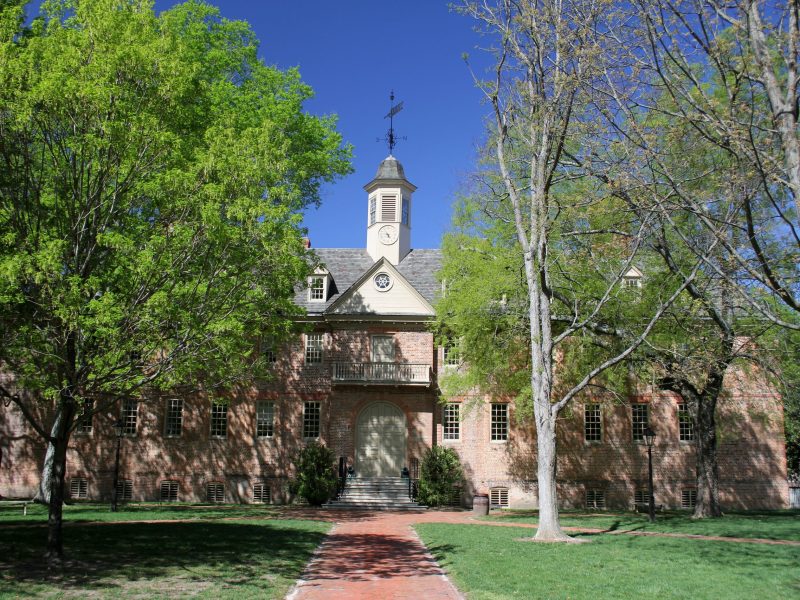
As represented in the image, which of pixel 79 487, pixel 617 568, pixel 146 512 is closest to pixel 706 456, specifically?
pixel 617 568

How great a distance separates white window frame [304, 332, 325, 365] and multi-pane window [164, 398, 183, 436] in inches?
221

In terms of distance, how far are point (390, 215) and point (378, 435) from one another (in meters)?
10.4

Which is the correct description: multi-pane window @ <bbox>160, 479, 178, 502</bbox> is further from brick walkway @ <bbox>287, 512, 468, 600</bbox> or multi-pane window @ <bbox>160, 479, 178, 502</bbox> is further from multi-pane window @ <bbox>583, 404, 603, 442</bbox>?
multi-pane window @ <bbox>583, 404, 603, 442</bbox>

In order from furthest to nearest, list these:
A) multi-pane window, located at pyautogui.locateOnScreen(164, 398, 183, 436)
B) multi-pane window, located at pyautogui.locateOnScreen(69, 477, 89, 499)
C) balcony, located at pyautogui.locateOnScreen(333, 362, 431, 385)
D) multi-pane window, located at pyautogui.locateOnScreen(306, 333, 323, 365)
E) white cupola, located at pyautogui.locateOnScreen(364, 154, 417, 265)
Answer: white cupola, located at pyautogui.locateOnScreen(364, 154, 417, 265)
multi-pane window, located at pyautogui.locateOnScreen(306, 333, 323, 365)
multi-pane window, located at pyautogui.locateOnScreen(164, 398, 183, 436)
multi-pane window, located at pyautogui.locateOnScreen(69, 477, 89, 499)
balcony, located at pyautogui.locateOnScreen(333, 362, 431, 385)

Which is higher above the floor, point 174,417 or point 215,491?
point 174,417

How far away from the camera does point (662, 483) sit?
28.9 meters

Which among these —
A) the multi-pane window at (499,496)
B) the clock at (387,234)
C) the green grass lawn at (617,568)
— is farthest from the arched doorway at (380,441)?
the green grass lawn at (617,568)

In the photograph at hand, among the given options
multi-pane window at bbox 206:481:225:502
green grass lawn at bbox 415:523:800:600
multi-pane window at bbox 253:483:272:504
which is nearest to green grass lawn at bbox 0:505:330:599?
green grass lawn at bbox 415:523:800:600

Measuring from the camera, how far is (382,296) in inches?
1170

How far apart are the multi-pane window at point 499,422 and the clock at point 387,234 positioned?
9.10 metres

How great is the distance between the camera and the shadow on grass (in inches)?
420

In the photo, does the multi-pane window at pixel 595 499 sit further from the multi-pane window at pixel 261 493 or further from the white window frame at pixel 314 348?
the multi-pane window at pixel 261 493

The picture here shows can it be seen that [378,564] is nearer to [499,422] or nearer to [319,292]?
[499,422]

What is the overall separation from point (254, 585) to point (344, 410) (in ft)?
61.4
